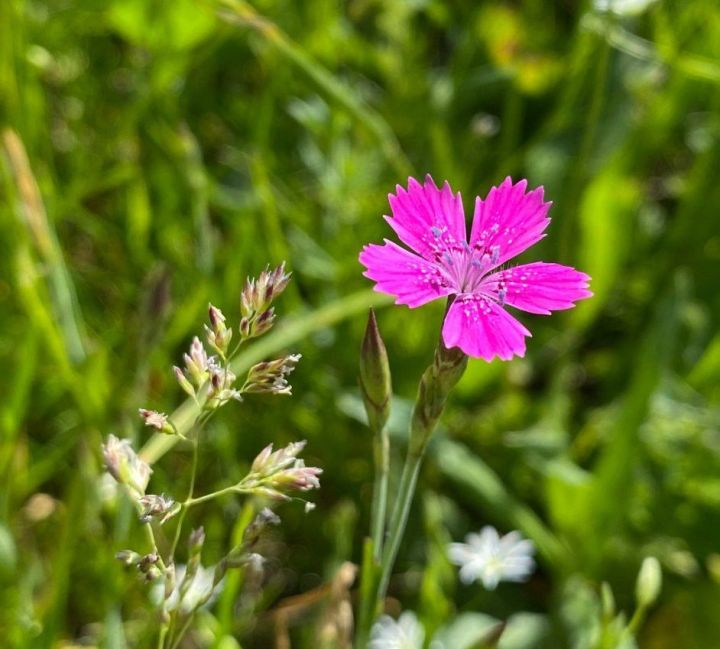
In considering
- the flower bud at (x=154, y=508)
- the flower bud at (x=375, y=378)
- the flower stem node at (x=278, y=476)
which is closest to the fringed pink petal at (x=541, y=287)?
the flower bud at (x=375, y=378)

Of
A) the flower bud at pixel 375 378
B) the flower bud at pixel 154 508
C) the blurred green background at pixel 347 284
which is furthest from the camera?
the blurred green background at pixel 347 284

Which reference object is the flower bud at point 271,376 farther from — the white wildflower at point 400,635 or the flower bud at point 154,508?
the white wildflower at point 400,635

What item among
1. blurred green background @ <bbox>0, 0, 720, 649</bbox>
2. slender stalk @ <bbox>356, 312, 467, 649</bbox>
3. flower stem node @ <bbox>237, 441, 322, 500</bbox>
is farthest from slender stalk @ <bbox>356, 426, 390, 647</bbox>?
blurred green background @ <bbox>0, 0, 720, 649</bbox>

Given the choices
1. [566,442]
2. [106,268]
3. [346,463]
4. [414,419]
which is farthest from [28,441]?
[414,419]

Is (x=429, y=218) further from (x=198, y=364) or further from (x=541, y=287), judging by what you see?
(x=198, y=364)

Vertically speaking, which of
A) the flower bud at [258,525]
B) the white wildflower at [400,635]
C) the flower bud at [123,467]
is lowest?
the white wildflower at [400,635]

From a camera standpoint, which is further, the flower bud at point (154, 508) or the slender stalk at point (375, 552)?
the slender stalk at point (375, 552)

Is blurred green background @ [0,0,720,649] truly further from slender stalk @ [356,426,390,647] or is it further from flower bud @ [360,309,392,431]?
flower bud @ [360,309,392,431]

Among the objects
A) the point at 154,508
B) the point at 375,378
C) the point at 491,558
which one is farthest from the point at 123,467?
the point at 491,558
